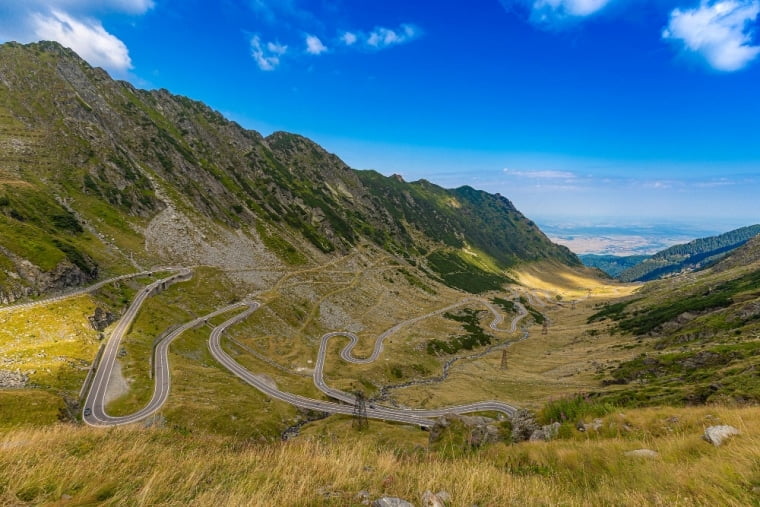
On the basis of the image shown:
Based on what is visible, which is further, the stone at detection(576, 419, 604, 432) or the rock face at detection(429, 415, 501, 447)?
the rock face at detection(429, 415, 501, 447)

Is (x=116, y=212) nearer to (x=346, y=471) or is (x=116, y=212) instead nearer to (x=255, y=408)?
(x=255, y=408)

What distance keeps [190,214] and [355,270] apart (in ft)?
276

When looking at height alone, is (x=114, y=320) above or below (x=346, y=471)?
below

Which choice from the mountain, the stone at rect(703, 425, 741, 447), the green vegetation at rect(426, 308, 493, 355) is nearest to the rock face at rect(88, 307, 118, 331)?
the mountain

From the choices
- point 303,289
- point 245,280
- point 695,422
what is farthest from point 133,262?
point 695,422

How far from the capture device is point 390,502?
8039mm

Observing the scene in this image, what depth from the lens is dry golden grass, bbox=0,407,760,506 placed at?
768 centimetres

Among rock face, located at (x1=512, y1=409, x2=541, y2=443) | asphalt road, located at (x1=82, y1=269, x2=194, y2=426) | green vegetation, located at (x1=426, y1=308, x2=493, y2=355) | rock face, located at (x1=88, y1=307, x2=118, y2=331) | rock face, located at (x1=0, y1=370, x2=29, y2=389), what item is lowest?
green vegetation, located at (x1=426, y1=308, x2=493, y2=355)

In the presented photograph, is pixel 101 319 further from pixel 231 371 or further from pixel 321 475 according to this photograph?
pixel 321 475

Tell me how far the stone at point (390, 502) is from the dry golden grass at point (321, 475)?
58 cm

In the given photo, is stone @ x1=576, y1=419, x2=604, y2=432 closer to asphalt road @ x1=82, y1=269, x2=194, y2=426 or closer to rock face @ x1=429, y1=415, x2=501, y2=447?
rock face @ x1=429, y1=415, x2=501, y2=447

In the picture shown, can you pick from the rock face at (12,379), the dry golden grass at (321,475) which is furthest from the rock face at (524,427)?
the rock face at (12,379)

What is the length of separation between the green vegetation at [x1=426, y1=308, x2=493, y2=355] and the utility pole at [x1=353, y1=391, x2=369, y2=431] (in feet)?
161

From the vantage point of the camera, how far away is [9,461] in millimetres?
8289
